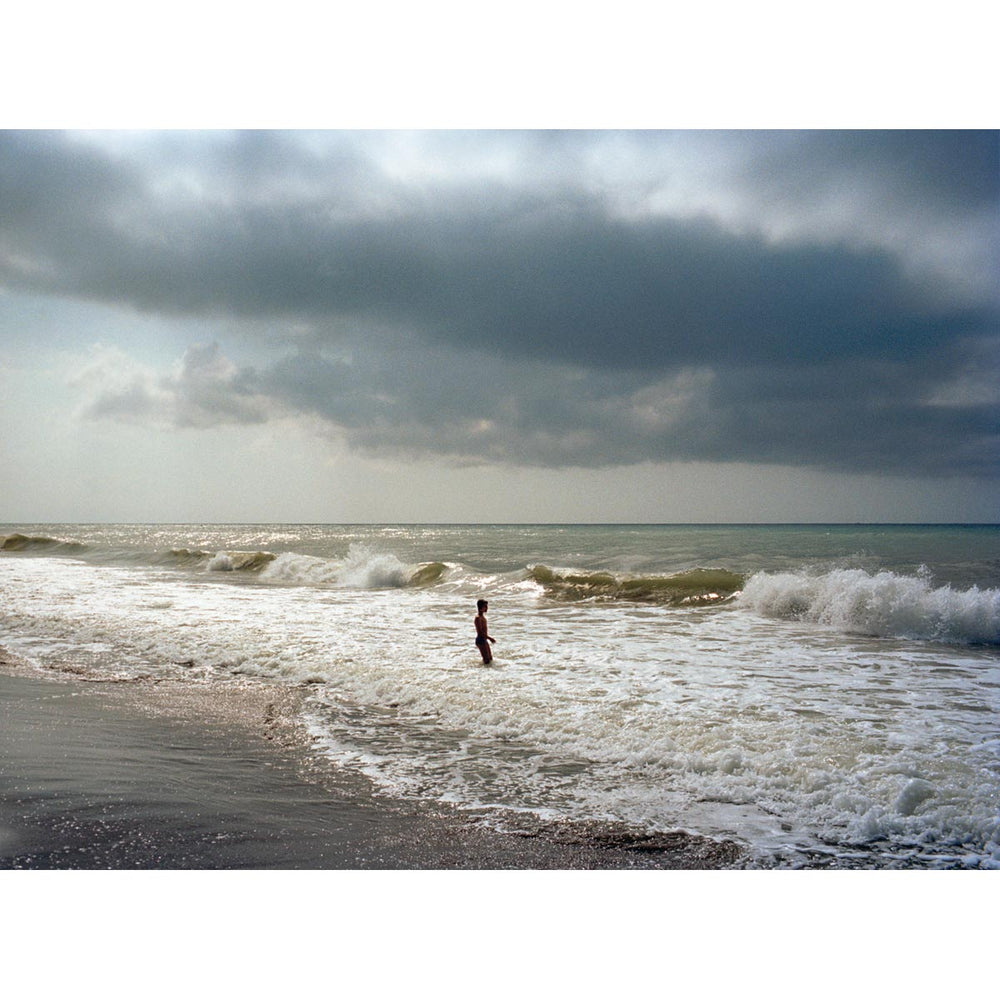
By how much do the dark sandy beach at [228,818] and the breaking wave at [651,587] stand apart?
9736 mm

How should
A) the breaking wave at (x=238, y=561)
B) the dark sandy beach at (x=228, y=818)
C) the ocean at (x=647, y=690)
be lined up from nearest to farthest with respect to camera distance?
the dark sandy beach at (x=228, y=818) → the ocean at (x=647, y=690) → the breaking wave at (x=238, y=561)

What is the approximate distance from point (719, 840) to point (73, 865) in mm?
3324

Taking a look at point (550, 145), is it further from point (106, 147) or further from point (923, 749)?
point (923, 749)

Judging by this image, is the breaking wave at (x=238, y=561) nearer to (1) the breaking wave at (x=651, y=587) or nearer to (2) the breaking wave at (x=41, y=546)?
(1) the breaking wave at (x=651, y=587)

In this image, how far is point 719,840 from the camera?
3.51m

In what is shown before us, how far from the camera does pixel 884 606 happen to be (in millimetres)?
10133

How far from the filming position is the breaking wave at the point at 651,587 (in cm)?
1340

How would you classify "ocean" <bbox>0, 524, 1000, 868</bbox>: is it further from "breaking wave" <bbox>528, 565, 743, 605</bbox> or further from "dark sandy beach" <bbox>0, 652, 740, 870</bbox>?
"dark sandy beach" <bbox>0, 652, 740, 870</bbox>

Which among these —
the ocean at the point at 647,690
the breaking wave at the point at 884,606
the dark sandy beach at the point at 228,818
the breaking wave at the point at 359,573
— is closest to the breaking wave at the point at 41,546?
the breaking wave at the point at 359,573

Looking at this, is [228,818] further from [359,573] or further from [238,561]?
[238,561]

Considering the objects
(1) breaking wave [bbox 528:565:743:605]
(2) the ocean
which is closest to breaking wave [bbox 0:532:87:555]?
(2) the ocean

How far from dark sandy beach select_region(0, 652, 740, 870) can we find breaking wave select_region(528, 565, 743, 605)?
974 centimetres

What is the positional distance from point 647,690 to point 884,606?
234 inches

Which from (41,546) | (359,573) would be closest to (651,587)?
(359,573)
